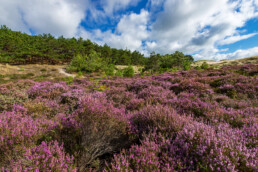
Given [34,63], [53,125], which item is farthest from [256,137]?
[34,63]

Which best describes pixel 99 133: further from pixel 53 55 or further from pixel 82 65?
Answer: pixel 53 55

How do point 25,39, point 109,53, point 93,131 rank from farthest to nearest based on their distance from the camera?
point 109,53, point 25,39, point 93,131

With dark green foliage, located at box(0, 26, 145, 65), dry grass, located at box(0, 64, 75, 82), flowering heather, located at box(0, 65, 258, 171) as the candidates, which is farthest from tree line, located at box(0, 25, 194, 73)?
flowering heather, located at box(0, 65, 258, 171)

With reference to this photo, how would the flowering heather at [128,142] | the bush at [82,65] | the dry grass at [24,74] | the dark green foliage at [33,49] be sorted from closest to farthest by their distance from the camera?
1. the flowering heather at [128,142]
2. the dry grass at [24,74]
3. the dark green foliage at [33,49]
4. the bush at [82,65]

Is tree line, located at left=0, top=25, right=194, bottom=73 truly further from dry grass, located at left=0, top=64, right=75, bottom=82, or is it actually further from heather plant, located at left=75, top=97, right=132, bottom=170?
heather plant, located at left=75, top=97, right=132, bottom=170

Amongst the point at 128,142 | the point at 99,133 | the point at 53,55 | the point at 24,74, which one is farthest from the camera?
the point at 53,55

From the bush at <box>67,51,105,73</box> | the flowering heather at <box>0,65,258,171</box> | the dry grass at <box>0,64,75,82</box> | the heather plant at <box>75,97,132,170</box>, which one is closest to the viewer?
the flowering heather at <box>0,65,258,171</box>

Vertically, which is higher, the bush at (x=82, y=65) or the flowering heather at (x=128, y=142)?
the bush at (x=82, y=65)

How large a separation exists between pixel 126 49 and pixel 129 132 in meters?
76.9

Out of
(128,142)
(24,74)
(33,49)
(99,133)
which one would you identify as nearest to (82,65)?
(24,74)

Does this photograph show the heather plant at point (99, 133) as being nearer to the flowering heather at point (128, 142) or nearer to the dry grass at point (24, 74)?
the flowering heather at point (128, 142)

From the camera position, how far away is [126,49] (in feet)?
246

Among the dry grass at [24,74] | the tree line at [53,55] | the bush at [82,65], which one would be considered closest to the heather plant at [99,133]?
the dry grass at [24,74]

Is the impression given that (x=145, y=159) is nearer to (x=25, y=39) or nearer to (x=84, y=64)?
(x=84, y=64)
